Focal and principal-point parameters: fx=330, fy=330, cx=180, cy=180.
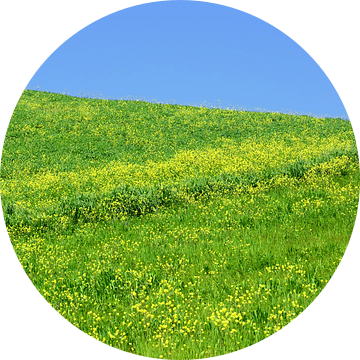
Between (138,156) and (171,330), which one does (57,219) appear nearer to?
(171,330)

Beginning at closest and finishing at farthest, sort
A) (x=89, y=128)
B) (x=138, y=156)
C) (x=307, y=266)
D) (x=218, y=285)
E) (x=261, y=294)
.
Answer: (x=261, y=294) < (x=218, y=285) < (x=307, y=266) < (x=138, y=156) < (x=89, y=128)

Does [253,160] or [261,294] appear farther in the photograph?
[253,160]

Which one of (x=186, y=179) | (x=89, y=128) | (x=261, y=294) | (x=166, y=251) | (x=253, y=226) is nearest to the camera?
(x=261, y=294)

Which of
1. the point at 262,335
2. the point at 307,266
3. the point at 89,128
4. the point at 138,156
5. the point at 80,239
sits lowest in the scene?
the point at 262,335

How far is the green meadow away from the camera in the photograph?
5.14 m

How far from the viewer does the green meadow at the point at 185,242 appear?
5145mm

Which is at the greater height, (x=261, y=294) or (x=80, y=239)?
(x=80, y=239)

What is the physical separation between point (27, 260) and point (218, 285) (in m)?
4.86

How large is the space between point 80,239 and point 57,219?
Result: 6.76ft

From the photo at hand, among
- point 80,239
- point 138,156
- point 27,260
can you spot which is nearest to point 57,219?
point 80,239

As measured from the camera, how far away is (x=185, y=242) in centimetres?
841

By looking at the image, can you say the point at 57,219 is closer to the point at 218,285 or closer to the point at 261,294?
the point at 218,285

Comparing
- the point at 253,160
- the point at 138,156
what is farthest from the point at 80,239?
the point at 138,156

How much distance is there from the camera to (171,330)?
4820 mm
